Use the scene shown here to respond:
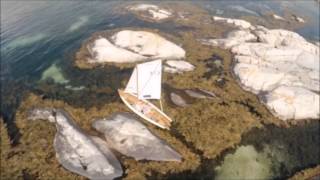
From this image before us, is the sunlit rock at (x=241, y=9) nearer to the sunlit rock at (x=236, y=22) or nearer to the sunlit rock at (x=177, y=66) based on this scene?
the sunlit rock at (x=236, y=22)

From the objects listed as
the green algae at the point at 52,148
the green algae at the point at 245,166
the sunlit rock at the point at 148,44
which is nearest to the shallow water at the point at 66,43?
the green algae at the point at 245,166

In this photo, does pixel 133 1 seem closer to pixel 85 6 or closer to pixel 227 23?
pixel 85 6

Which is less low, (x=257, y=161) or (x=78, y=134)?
(x=78, y=134)

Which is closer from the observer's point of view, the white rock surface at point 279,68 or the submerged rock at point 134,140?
the submerged rock at point 134,140

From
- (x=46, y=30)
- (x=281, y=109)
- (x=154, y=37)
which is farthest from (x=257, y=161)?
(x=46, y=30)

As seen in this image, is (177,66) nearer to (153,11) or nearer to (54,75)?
(54,75)

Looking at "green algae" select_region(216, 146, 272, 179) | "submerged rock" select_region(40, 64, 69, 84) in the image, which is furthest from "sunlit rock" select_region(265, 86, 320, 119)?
"submerged rock" select_region(40, 64, 69, 84)

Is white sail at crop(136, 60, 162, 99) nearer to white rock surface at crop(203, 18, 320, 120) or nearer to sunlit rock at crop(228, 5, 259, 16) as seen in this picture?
white rock surface at crop(203, 18, 320, 120)
